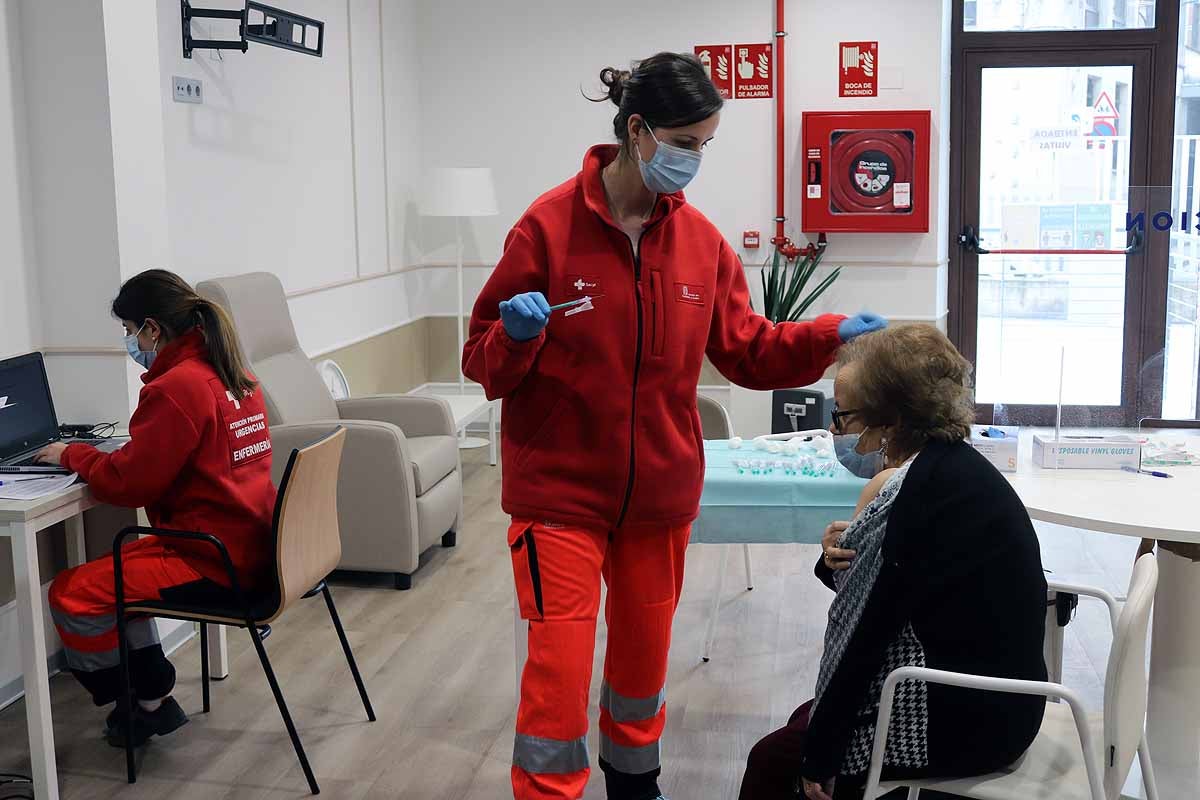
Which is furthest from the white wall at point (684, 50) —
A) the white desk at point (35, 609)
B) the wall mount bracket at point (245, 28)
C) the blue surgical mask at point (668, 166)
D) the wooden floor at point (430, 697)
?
the blue surgical mask at point (668, 166)

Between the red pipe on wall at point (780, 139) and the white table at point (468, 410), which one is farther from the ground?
the red pipe on wall at point (780, 139)

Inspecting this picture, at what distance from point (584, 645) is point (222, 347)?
1.17 meters

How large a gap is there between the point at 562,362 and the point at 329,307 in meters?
3.52

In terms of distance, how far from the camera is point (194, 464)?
2.72 m

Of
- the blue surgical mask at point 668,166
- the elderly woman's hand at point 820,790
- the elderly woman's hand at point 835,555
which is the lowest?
the elderly woman's hand at point 820,790

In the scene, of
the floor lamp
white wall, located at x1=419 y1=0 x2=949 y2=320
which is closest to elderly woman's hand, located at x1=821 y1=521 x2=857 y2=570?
the floor lamp

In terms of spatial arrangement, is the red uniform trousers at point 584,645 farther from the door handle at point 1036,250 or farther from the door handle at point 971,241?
the door handle at point 971,241

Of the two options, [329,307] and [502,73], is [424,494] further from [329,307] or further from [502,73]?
[502,73]

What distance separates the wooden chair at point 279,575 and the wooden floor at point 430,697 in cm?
13

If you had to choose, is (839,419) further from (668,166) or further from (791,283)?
(791,283)

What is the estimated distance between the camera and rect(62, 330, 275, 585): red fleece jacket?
2.64 m

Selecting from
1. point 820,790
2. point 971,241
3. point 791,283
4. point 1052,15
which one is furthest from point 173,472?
point 1052,15

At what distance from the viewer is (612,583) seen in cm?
227

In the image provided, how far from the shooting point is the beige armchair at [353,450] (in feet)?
13.1
